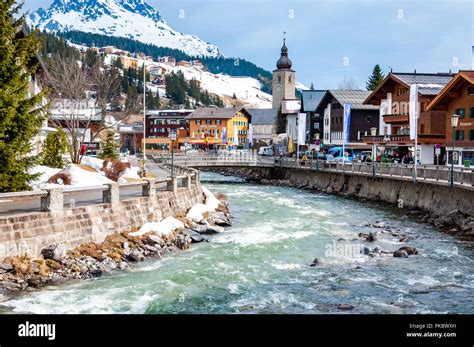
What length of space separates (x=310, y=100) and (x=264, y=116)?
4078cm

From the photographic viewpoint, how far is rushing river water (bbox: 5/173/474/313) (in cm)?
1561

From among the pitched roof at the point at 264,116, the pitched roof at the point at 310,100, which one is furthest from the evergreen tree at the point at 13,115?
the pitched roof at the point at 264,116

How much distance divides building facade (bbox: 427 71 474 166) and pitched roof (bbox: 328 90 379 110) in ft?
101

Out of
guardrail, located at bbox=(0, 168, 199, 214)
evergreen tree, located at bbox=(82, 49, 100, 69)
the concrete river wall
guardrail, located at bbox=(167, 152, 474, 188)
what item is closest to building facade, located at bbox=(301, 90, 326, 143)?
guardrail, located at bbox=(167, 152, 474, 188)

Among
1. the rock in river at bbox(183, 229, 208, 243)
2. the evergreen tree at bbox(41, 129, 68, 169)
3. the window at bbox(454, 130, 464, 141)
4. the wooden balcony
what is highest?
the wooden balcony

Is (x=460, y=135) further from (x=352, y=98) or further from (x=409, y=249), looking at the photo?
(x=352, y=98)

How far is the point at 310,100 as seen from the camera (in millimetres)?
103312

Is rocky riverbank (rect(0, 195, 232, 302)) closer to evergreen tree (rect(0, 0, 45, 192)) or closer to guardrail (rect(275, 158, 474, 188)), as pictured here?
evergreen tree (rect(0, 0, 45, 192))

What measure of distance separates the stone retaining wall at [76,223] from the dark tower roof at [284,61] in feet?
474

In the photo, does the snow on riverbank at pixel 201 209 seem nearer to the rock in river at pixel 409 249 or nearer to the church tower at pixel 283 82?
the rock in river at pixel 409 249

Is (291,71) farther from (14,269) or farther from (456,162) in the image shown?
(14,269)

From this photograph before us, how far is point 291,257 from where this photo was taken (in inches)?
891

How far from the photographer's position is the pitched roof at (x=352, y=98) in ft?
276
